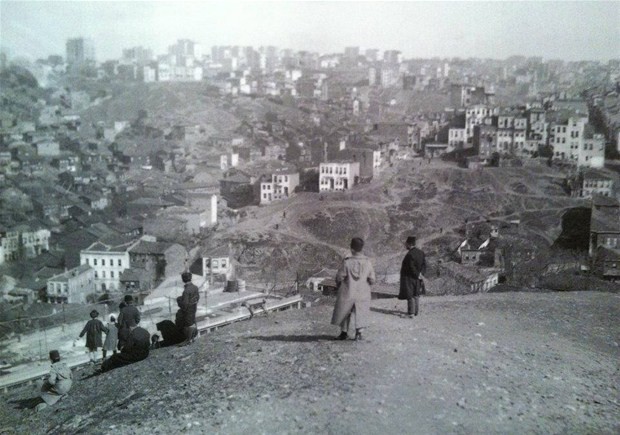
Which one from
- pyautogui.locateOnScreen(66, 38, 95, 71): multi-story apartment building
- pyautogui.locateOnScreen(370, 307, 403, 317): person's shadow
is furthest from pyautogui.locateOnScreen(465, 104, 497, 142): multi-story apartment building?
pyautogui.locateOnScreen(66, 38, 95, 71): multi-story apartment building

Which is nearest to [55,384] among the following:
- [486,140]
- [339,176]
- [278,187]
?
[339,176]

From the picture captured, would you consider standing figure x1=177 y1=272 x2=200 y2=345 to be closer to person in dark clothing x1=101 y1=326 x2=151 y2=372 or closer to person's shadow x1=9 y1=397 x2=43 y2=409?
person in dark clothing x1=101 y1=326 x2=151 y2=372

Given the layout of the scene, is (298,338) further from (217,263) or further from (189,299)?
(217,263)

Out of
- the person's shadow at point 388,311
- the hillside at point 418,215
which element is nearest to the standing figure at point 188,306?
the person's shadow at point 388,311

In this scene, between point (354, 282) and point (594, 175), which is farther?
point (594, 175)

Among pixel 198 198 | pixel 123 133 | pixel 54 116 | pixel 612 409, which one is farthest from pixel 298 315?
pixel 54 116
